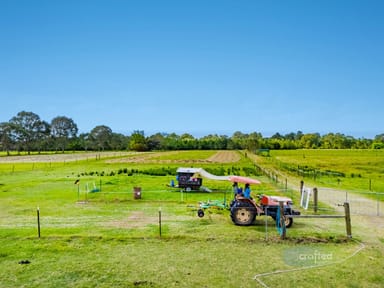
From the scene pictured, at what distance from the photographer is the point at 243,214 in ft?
47.2

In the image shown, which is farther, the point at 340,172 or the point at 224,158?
the point at 224,158

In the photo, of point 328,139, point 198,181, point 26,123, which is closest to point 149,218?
point 198,181

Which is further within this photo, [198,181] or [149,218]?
[198,181]

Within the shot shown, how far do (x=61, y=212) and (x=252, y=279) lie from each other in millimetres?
11981

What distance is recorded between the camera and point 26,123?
123 m

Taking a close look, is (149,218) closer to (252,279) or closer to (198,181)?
(252,279)

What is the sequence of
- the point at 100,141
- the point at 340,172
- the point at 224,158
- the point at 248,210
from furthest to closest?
1. the point at 100,141
2. the point at 224,158
3. the point at 340,172
4. the point at 248,210

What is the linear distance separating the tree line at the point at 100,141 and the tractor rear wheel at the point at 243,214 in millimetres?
94025

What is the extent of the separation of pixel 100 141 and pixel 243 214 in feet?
392

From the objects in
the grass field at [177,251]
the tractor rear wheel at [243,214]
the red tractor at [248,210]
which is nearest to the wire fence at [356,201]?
the grass field at [177,251]

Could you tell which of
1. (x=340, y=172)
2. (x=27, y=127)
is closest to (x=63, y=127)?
(x=27, y=127)

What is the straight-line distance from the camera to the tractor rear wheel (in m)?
14.3

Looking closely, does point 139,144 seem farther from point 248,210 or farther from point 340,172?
point 248,210

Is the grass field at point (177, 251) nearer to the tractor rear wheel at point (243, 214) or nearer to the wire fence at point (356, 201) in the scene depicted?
the tractor rear wheel at point (243, 214)
